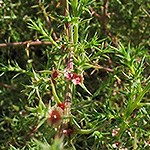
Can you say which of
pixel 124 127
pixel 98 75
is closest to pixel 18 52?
pixel 98 75

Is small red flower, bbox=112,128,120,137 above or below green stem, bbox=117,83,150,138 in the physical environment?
below

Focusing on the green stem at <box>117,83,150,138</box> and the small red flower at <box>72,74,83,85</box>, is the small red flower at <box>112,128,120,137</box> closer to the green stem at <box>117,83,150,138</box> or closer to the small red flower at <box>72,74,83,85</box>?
the green stem at <box>117,83,150,138</box>

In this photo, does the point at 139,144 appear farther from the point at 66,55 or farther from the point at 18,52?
the point at 18,52

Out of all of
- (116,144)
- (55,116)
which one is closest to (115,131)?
(116,144)

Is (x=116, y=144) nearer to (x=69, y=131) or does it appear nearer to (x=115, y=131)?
(x=115, y=131)

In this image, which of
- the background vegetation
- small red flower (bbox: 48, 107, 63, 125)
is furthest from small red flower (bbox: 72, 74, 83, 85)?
small red flower (bbox: 48, 107, 63, 125)

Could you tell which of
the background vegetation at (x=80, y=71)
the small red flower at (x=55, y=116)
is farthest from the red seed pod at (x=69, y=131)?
the small red flower at (x=55, y=116)
